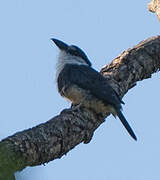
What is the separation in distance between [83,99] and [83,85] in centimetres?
36

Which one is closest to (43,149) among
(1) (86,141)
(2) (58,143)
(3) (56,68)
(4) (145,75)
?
(2) (58,143)

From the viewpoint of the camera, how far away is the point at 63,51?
236 inches

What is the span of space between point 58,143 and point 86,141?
2.20ft

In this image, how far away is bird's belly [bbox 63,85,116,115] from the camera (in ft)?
14.5

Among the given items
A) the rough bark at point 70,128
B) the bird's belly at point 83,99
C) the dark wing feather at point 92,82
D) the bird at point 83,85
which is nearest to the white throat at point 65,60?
the bird at point 83,85

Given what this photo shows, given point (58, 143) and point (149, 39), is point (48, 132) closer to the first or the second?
point (58, 143)

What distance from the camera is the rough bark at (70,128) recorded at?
138cm

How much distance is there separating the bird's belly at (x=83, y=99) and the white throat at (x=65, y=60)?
31.2 inches

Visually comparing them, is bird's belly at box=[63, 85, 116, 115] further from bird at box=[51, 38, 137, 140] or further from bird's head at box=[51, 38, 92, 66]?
bird's head at box=[51, 38, 92, 66]

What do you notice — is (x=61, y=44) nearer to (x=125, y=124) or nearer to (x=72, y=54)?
(x=72, y=54)

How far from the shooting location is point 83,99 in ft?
15.3

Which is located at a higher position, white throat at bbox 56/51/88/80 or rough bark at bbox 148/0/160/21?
white throat at bbox 56/51/88/80

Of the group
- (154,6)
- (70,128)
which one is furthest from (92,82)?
(70,128)

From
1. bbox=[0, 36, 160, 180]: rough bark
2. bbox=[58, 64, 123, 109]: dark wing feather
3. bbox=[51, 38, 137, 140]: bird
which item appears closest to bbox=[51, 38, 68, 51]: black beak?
bbox=[51, 38, 137, 140]: bird
